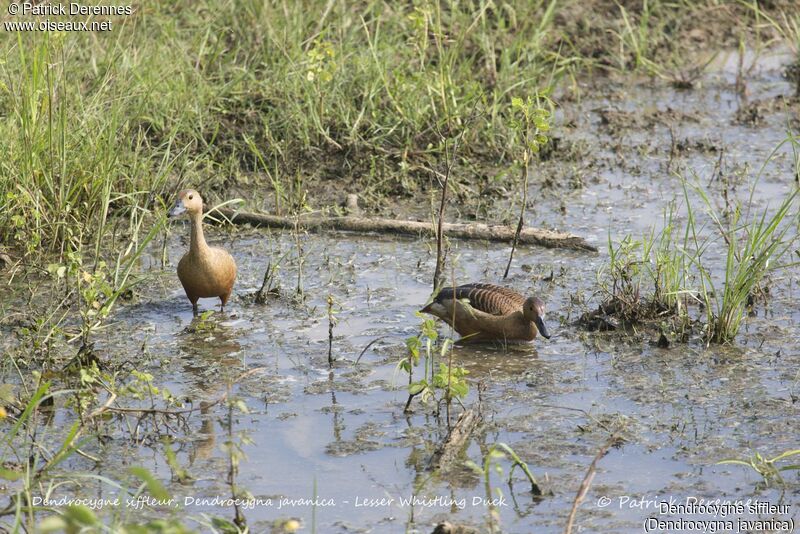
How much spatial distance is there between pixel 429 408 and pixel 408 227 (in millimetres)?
2503

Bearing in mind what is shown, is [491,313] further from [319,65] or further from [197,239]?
[319,65]

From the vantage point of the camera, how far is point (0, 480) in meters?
4.77

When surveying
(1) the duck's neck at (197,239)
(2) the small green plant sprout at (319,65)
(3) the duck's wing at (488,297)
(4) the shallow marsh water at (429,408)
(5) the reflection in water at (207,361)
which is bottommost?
(5) the reflection in water at (207,361)

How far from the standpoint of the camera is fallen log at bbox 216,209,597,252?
24.9 feet

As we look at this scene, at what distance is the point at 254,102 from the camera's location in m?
8.95

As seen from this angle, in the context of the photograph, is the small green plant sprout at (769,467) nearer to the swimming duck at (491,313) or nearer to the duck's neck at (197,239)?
the swimming duck at (491,313)

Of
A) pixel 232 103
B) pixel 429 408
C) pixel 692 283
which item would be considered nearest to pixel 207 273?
pixel 429 408

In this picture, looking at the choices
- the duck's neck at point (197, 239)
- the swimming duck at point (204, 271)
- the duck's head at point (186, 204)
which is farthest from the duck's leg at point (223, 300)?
the duck's head at point (186, 204)

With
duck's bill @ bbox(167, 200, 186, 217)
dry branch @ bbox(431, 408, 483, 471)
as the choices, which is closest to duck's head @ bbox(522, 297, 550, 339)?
dry branch @ bbox(431, 408, 483, 471)

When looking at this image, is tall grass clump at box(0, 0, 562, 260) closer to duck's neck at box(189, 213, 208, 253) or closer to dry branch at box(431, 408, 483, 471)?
duck's neck at box(189, 213, 208, 253)

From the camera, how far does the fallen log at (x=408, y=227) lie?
24.9ft

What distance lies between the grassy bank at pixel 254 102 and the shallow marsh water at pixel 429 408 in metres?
0.60

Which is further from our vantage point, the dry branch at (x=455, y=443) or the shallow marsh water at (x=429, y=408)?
the dry branch at (x=455, y=443)

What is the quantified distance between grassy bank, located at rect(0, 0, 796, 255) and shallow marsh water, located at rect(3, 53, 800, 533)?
60 centimetres
